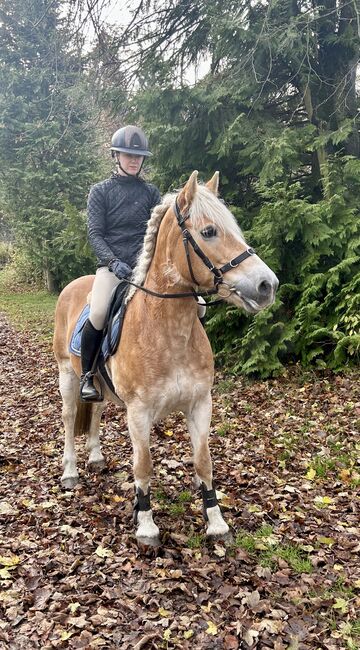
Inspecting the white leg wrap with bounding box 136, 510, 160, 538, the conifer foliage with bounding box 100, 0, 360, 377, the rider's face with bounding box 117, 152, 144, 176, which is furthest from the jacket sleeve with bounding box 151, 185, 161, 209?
the conifer foliage with bounding box 100, 0, 360, 377

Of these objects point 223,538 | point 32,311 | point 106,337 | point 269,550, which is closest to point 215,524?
point 223,538

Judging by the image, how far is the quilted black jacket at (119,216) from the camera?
4.46 m

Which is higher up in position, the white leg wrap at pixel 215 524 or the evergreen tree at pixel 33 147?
the evergreen tree at pixel 33 147

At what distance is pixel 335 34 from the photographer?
8625 millimetres

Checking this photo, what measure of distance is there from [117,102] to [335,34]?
4183 millimetres

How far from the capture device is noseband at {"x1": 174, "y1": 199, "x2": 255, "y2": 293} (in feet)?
10.9

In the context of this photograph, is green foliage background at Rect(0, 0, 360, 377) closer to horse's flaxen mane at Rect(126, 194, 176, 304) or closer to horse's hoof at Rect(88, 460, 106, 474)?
horse's hoof at Rect(88, 460, 106, 474)

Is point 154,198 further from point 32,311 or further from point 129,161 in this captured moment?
point 32,311

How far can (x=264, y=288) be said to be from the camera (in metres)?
3.20

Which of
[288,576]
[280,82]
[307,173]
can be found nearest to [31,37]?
[280,82]

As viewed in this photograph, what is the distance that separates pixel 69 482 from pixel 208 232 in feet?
11.1

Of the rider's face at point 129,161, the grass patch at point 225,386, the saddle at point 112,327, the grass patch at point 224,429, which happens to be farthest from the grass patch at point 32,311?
the rider's face at point 129,161

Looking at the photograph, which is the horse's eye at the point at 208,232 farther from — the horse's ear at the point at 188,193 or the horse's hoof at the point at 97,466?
the horse's hoof at the point at 97,466

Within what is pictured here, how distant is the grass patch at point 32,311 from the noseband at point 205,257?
12042 mm
